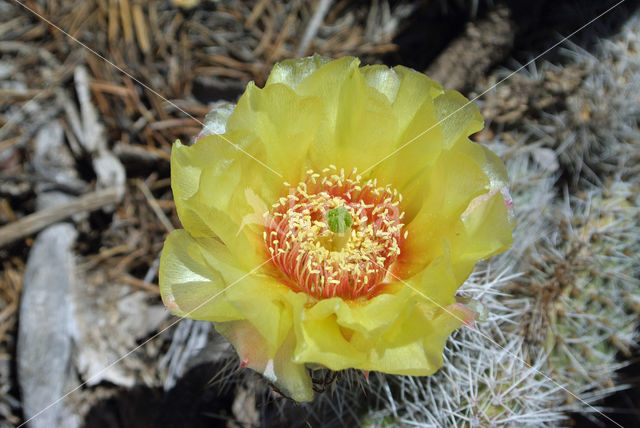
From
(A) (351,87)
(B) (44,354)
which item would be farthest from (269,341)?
(B) (44,354)

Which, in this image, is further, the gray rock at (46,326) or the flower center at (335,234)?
the gray rock at (46,326)

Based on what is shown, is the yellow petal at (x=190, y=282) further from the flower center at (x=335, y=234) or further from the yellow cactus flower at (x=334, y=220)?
the flower center at (x=335, y=234)

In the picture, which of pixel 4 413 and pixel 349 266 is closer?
pixel 349 266

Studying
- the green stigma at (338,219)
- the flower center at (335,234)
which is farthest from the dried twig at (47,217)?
the green stigma at (338,219)

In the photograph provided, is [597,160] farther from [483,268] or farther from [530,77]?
[483,268]

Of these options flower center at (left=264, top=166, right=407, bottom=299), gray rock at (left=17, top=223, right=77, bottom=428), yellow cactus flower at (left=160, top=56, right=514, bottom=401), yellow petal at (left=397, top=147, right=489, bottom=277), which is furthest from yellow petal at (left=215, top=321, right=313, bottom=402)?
gray rock at (left=17, top=223, right=77, bottom=428)

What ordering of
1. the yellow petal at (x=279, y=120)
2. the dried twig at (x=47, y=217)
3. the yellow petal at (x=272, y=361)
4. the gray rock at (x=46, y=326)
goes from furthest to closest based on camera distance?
the dried twig at (x=47, y=217), the gray rock at (x=46, y=326), the yellow petal at (x=279, y=120), the yellow petal at (x=272, y=361)

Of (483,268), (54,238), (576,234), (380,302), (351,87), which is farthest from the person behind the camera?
(54,238)
